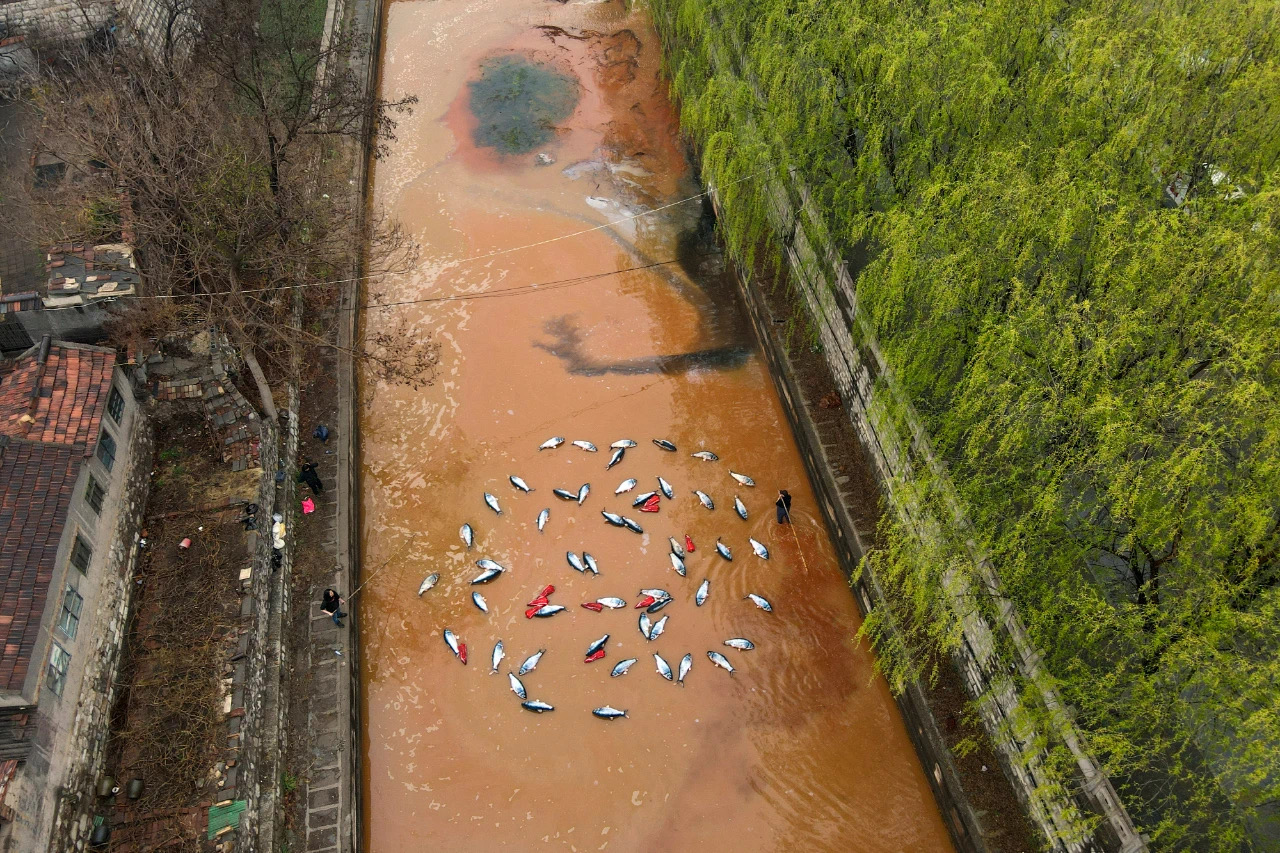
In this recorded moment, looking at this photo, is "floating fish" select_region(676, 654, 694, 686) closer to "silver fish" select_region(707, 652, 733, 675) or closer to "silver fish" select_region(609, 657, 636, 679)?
"silver fish" select_region(707, 652, 733, 675)

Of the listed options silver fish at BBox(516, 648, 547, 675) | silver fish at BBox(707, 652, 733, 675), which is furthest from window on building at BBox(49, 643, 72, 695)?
silver fish at BBox(707, 652, 733, 675)

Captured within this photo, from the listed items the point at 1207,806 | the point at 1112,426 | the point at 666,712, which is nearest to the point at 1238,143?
the point at 1112,426

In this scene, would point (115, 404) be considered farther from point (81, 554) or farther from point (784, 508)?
point (784, 508)

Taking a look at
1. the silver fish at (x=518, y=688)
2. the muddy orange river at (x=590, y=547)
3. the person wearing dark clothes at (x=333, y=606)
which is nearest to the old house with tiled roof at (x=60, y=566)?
the person wearing dark clothes at (x=333, y=606)

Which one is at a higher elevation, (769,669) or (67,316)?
(67,316)

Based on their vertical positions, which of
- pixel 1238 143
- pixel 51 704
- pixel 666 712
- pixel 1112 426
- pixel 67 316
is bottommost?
pixel 666 712

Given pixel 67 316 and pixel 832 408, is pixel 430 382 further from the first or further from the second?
pixel 832 408

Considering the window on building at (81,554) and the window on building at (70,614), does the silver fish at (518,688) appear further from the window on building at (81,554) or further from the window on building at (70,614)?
the window on building at (81,554)
